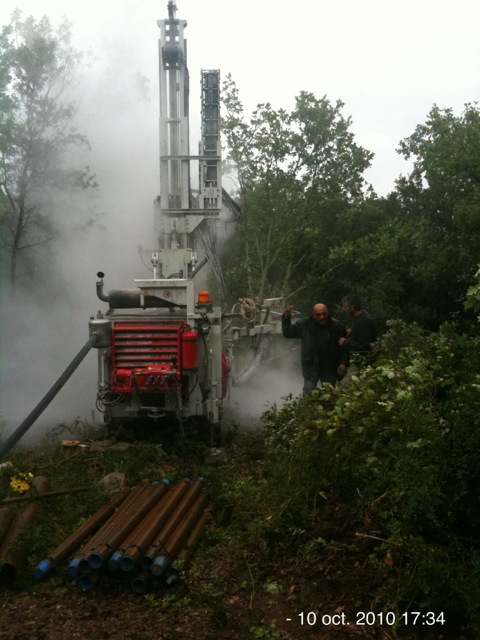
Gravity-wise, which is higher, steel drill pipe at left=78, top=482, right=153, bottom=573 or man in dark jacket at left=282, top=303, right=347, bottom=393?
man in dark jacket at left=282, top=303, right=347, bottom=393

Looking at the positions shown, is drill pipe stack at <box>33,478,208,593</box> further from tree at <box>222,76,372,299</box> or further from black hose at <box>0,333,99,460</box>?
tree at <box>222,76,372,299</box>

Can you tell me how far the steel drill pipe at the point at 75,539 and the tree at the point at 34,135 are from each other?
800 cm

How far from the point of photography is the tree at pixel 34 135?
12.7 meters

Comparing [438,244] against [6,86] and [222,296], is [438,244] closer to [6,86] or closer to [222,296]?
[222,296]

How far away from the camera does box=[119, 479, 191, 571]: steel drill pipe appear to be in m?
4.78

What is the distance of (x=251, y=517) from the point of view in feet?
18.6

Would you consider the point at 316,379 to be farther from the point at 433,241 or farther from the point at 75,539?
the point at 433,241

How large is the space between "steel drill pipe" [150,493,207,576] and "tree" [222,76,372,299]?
37.3ft

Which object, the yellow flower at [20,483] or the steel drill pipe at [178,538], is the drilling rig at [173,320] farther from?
the yellow flower at [20,483]

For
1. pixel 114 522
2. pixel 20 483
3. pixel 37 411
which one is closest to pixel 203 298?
pixel 37 411

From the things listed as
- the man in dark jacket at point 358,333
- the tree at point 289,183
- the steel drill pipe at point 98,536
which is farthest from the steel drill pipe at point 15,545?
the tree at point 289,183

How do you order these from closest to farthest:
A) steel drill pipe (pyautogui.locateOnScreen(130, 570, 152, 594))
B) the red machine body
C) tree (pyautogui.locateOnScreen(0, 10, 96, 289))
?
1. steel drill pipe (pyautogui.locateOnScreen(130, 570, 152, 594))
2. the red machine body
3. tree (pyautogui.locateOnScreen(0, 10, 96, 289))

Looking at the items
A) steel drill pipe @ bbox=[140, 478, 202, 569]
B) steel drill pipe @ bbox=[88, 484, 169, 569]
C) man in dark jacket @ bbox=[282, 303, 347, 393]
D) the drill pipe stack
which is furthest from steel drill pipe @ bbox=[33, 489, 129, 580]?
man in dark jacket @ bbox=[282, 303, 347, 393]

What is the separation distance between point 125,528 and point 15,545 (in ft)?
2.93
